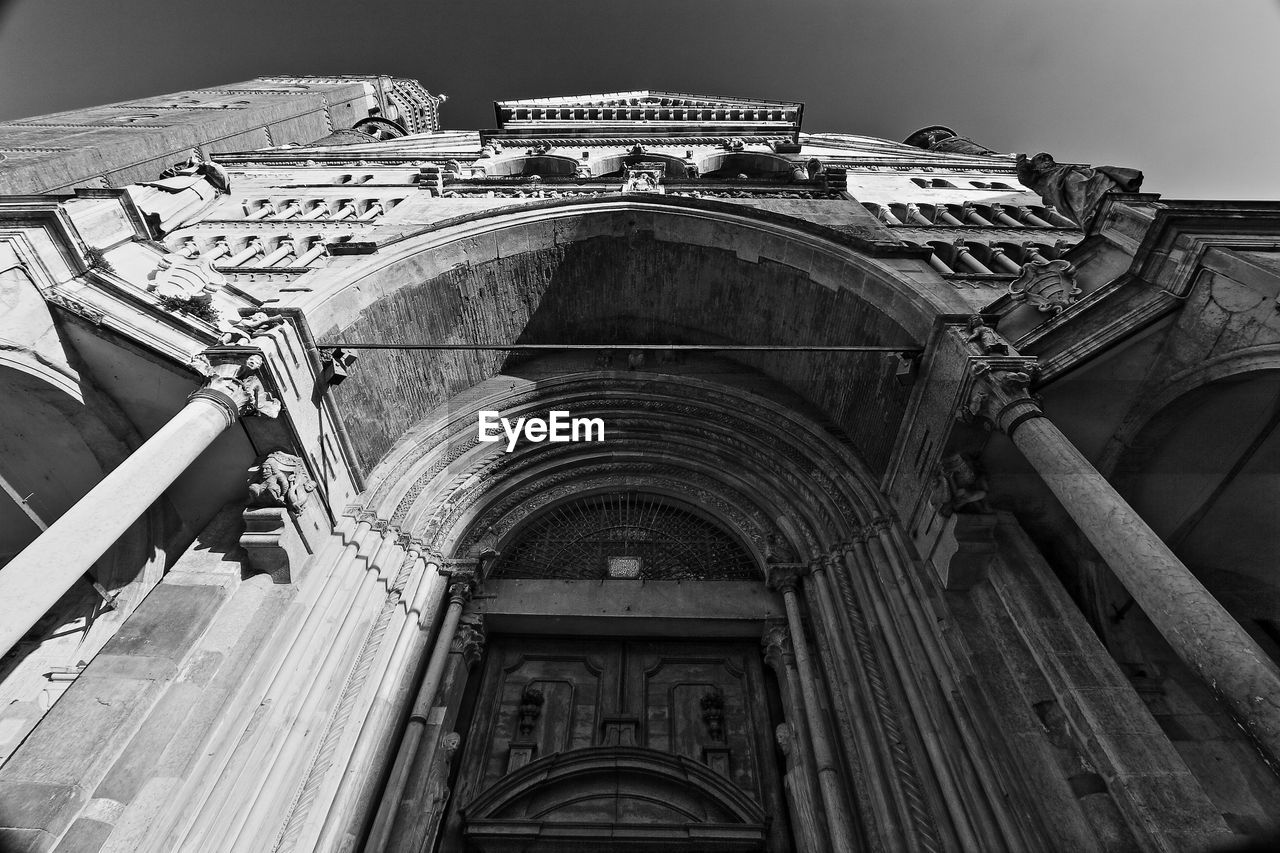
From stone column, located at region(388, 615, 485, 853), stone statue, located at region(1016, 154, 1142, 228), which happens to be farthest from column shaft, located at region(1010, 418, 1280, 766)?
stone column, located at region(388, 615, 485, 853)

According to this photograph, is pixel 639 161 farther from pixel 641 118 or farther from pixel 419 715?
pixel 419 715

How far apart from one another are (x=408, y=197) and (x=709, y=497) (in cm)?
870

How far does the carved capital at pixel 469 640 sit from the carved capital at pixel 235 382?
3.28 meters

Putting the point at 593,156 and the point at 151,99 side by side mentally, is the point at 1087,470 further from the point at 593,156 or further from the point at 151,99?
the point at 151,99

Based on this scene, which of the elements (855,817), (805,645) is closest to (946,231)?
(805,645)

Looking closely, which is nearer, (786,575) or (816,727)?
(816,727)

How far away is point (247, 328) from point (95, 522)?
8.92ft

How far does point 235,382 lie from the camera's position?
247 inches

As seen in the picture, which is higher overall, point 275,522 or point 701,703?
Answer: point 275,522

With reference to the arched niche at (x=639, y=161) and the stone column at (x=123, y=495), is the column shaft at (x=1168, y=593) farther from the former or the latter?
the arched niche at (x=639, y=161)

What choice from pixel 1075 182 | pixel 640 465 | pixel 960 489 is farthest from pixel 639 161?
pixel 960 489

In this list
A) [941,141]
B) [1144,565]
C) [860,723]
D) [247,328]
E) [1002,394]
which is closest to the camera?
[1144,565]

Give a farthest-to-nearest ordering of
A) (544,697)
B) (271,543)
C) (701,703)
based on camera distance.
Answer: (544,697), (701,703), (271,543)

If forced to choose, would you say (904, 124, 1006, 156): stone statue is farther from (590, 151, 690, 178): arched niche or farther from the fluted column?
the fluted column
